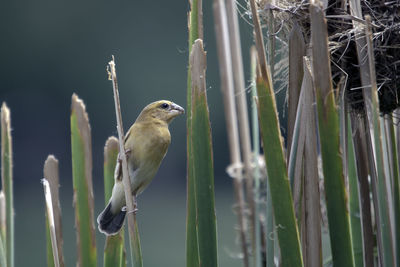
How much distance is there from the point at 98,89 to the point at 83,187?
15287 mm

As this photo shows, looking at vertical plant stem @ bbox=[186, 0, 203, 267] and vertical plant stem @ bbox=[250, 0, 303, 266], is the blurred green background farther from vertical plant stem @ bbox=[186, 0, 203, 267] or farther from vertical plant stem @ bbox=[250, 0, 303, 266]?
vertical plant stem @ bbox=[250, 0, 303, 266]

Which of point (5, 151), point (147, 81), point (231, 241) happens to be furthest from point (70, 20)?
point (5, 151)

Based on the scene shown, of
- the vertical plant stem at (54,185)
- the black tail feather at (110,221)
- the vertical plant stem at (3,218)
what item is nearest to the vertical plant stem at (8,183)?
the vertical plant stem at (3,218)

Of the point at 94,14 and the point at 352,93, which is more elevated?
the point at 94,14

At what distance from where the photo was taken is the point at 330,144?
6.29 ft

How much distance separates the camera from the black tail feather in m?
2.46

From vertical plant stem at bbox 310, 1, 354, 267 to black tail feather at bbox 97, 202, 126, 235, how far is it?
0.78 metres

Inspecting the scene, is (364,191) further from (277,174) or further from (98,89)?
(98,89)

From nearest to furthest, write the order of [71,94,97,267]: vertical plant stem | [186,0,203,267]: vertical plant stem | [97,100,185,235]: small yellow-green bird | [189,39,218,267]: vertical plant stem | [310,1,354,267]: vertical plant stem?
[310,1,354,267]: vertical plant stem < [189,39,218,267]: vertical plant stem < [186,0,203,267]: vertical plant stem < [71,94,97,267]: vertical plant stem < [97,100,185,235]: small yellow-green bird

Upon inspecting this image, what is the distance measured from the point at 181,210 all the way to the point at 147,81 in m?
3.50

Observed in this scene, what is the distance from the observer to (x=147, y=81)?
58.0 feet

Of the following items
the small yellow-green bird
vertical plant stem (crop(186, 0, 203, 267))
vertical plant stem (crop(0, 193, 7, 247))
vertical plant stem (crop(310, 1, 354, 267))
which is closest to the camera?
vertical plant stem (crop(310, 1, 354, 267))

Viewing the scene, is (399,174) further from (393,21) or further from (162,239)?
(162,239)

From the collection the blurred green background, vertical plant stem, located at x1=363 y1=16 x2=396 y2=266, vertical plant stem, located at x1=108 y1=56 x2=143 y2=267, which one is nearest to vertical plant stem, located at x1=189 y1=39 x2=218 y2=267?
vertical plant stem, located at x1=108 y1=56 x2=143 y2=267
